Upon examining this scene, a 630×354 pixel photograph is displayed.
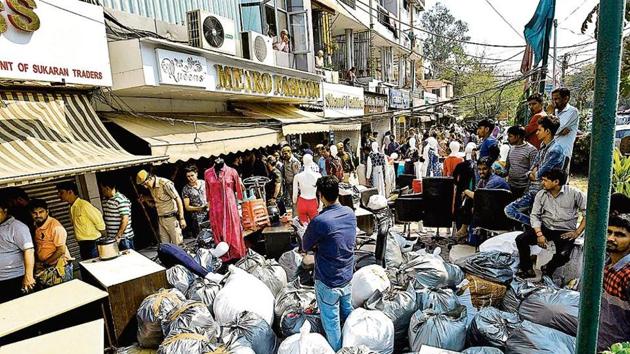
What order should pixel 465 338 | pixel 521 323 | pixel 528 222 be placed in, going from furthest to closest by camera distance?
1. pixel 528 222
2. pixel 465 338
3. pixel 521 323

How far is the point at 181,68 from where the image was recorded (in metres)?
6.07

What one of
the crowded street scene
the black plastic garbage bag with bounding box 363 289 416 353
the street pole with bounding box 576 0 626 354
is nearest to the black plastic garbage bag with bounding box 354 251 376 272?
the crowded street scene

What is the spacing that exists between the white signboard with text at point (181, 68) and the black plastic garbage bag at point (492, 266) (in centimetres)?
483

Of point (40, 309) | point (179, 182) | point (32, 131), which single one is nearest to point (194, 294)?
point (40, 309)

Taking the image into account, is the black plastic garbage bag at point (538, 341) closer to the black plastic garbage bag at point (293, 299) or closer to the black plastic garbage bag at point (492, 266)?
the black plastic garbage bag at point (492, 266)

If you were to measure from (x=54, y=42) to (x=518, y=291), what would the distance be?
18.8 feet

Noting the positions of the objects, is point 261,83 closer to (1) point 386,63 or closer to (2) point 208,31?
(2) point 208,31

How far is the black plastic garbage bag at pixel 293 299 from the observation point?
360 cm

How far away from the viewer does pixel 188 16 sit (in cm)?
666

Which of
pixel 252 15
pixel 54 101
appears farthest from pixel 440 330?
pixel 252 15

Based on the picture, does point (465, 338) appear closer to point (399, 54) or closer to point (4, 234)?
point (4, 234)

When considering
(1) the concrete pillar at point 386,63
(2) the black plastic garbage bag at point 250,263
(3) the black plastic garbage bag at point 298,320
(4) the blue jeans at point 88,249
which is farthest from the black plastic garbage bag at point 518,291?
(1) the concrete pillar at point 386,63

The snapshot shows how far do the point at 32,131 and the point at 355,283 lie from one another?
4130 millimetres

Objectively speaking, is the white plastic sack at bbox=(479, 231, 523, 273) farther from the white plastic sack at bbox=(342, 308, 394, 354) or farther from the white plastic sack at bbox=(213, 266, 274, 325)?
the white plastic sack at bbox=(213, 266, 274, 325)
